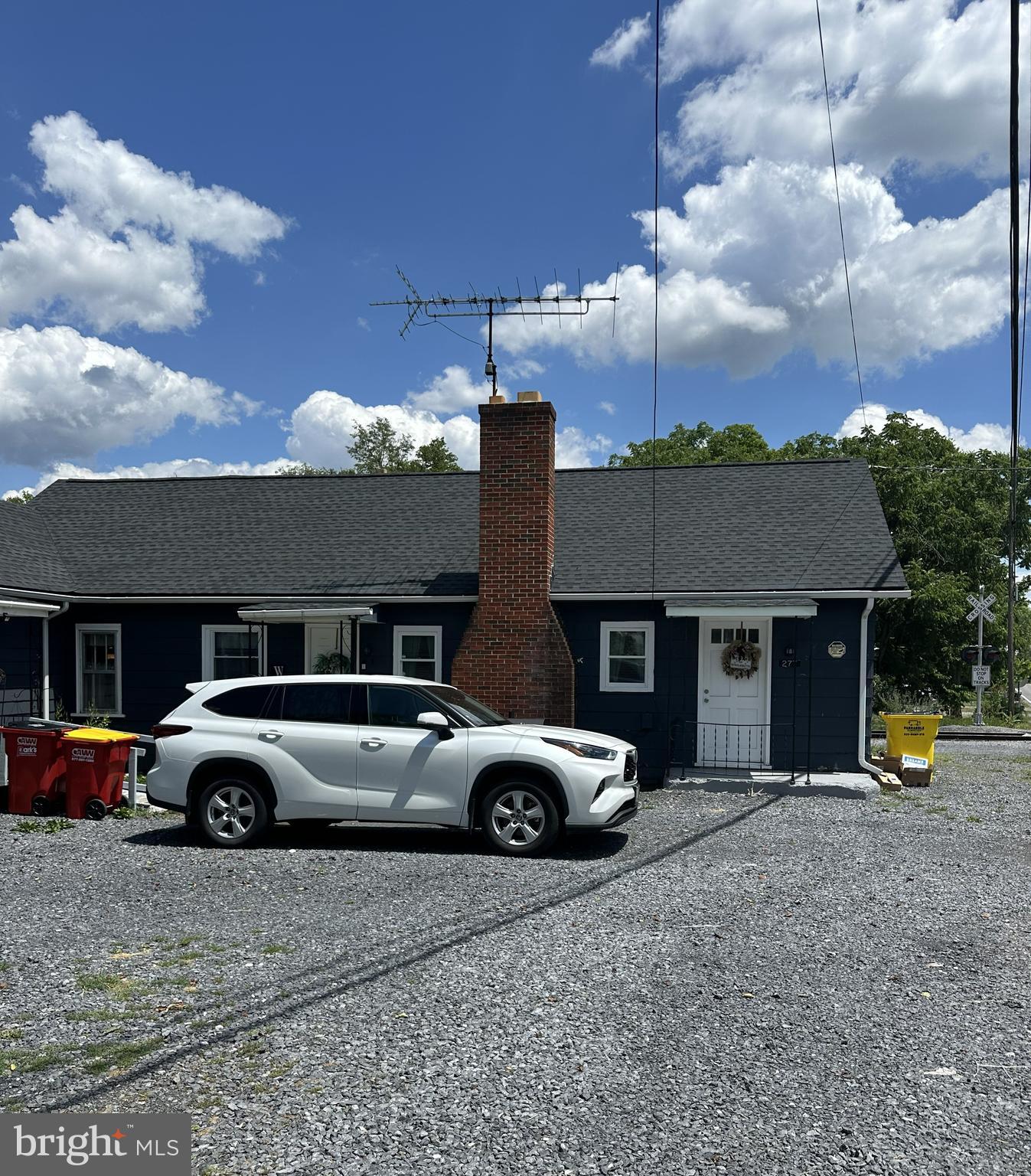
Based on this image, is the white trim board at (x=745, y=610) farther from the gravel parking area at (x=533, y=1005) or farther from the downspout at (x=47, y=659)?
the downspout at (x=47, y=659)

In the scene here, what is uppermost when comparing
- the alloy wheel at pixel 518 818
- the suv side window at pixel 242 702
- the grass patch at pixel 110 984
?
the suv side window at pixel 242 702

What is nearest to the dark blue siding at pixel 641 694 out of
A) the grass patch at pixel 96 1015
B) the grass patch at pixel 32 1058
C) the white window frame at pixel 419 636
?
the white window frame at pixel 419 636

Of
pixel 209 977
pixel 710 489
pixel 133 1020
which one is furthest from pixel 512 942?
pixel 710 489

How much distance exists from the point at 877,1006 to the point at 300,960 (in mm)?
3258

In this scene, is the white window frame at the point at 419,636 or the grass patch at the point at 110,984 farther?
the white window frame at the point at 419,636

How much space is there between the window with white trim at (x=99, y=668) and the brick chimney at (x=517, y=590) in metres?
5.71

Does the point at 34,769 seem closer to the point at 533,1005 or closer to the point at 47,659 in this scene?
the point at 47,659

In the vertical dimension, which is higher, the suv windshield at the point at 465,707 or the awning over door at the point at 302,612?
the awning over door at the point at 302,612

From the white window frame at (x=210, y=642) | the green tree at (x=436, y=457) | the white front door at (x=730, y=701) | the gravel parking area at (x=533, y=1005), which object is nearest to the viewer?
the gravel parking area at (x=533, y=1005)

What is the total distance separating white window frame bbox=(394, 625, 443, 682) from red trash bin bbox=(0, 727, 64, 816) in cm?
521

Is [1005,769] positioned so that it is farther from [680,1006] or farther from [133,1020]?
[133,1020]

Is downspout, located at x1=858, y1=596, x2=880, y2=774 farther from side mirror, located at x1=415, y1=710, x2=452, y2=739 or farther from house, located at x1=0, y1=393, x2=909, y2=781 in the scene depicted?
side mirror, located at x1=415, y1=710, x2=452, y2=739

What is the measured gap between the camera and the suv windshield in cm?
987

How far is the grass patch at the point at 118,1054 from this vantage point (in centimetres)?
447
